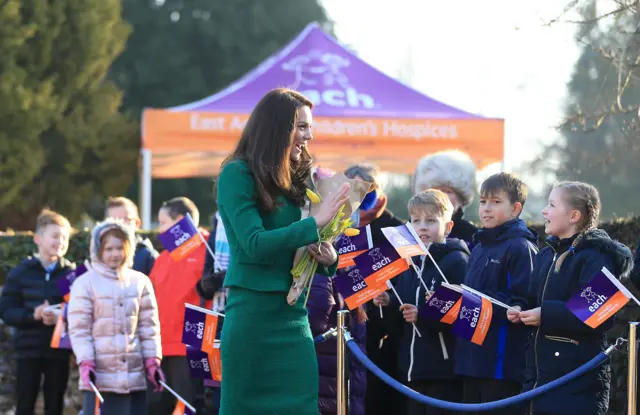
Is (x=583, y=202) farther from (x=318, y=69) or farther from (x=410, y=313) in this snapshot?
(x=318, y=69)

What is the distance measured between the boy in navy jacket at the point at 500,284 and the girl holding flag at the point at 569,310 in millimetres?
267

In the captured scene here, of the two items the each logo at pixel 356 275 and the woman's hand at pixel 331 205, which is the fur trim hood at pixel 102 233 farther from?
the woman's hand at pixel 331 205

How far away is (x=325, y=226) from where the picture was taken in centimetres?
463

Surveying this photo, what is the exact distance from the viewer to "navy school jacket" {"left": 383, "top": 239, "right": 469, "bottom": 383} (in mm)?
6574

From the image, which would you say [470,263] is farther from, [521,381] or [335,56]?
[335,56]

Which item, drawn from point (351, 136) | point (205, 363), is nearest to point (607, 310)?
point (205, 363)

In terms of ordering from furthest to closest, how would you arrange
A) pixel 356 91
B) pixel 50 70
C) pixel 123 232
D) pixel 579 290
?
1. pixel 50 70
2. pixel 356 91
3. pixel 123 232
4. pixel 579 290

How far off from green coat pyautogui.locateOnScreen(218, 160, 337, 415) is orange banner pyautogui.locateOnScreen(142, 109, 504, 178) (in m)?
9.56

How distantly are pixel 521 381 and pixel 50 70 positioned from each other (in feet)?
75.1

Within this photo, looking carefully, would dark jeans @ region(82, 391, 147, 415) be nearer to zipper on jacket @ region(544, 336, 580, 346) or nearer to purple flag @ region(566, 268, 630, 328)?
zipper on jacket @ region(544, 336, 580, 346)

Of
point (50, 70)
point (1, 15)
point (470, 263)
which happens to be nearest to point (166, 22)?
point (50, 70)

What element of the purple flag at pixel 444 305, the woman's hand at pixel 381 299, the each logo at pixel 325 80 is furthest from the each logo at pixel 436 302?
the each logo at pixel 325 80

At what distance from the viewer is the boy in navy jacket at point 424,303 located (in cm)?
657

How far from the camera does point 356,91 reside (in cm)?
1616
